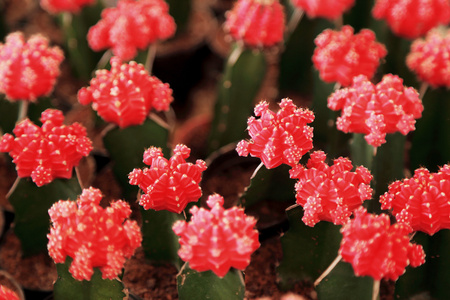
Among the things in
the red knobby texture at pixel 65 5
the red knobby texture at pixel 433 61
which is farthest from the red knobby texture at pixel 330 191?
the red knobby texture at pixel 65 5

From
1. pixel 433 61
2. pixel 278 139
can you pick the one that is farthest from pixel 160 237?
pixel 433 61

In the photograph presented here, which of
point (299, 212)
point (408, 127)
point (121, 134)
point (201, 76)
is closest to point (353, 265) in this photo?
point (299, 212)

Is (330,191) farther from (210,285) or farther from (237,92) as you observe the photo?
(237,92)

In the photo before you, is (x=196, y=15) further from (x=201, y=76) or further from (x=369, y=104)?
(x=369, y=104)

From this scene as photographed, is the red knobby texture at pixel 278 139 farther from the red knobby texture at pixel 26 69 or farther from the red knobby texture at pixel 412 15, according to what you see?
the red knobby texture at pixel 412 15

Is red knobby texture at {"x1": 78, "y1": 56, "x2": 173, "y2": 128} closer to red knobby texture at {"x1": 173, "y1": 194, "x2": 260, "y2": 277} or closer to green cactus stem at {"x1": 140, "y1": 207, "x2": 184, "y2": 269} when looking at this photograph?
green cactus stem at {"x1": 140, "y1": 207, "x2": 184, "y2": 269}

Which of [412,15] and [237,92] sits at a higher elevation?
[412,15]
